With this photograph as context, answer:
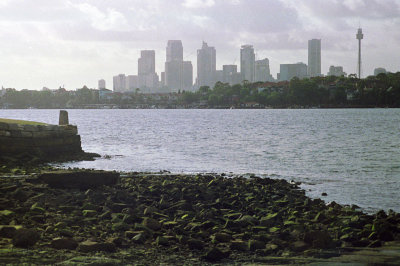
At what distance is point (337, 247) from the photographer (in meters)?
8.56

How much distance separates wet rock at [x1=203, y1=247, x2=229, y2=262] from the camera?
7636 millimetres

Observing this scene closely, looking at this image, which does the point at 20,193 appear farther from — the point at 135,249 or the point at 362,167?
the point at 362,167

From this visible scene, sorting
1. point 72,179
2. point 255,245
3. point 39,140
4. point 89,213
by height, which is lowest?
point 255,245

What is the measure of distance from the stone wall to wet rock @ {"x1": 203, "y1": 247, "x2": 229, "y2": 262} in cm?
1478

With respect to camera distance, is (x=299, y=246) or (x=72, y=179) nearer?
(x=299, y=246)

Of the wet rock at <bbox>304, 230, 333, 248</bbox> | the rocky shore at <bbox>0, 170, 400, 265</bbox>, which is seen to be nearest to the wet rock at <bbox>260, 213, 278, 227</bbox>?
the rocky shore at <bbox>0, 170, 400, 265</bbox>

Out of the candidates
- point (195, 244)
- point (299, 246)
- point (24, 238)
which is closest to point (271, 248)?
point (299, 246)

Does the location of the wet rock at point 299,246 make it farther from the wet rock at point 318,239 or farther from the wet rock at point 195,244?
the wet rock at point 195,244

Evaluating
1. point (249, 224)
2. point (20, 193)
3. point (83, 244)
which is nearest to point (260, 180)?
point (249, 224)

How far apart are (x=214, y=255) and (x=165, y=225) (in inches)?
67.5

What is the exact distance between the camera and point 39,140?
2239 cm

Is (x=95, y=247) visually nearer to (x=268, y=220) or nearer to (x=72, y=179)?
(x=268, y=220)

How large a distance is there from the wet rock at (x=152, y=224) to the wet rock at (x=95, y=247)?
1.20 meters

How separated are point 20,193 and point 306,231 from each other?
6268 mm
